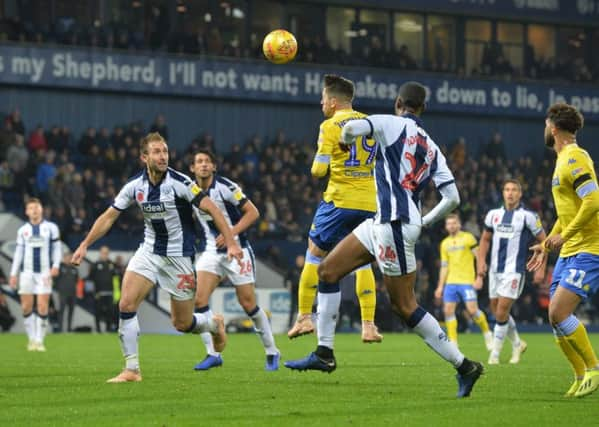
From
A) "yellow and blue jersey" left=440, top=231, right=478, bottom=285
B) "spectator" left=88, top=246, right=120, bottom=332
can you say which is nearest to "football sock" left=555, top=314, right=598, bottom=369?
"yellow and blue jersey" left=440, top=231, right=478, bottom=285

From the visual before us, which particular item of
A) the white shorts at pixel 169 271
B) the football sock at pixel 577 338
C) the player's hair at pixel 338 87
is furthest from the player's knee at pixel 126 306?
the football sock at pixel 577 338

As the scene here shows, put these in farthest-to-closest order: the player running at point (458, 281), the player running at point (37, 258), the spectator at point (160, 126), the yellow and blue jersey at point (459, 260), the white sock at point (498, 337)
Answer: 1. the spectator at point (160, 126)
2. the player running at point (37, 258)
3. the yellow and blue jersey at point (459, 260)
4. the player running at point (458, 281)
5. the white sock at point (498, 337)

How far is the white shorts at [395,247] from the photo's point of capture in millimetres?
10273

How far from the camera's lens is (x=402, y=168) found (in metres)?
10.4

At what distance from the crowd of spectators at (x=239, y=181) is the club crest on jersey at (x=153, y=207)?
18952mm

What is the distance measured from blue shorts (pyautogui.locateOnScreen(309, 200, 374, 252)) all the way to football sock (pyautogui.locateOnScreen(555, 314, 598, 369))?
235 cm

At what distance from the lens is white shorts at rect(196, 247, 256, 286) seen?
14719 mm

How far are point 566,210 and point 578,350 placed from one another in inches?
46.8

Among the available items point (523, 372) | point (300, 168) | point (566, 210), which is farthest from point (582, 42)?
point (566, 210)

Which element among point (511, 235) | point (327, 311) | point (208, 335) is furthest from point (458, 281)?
point (327, 311)

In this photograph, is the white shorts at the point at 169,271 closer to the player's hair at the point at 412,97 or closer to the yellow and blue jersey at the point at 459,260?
the player's hair at the point at 412,97

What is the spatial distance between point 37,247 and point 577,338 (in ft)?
46.3

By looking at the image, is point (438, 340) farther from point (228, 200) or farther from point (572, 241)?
point (228, 200)

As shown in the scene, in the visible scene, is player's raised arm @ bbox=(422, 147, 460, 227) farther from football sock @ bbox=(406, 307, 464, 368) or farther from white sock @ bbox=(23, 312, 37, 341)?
white sock @ bbox=(23, 312, 37, 341)
